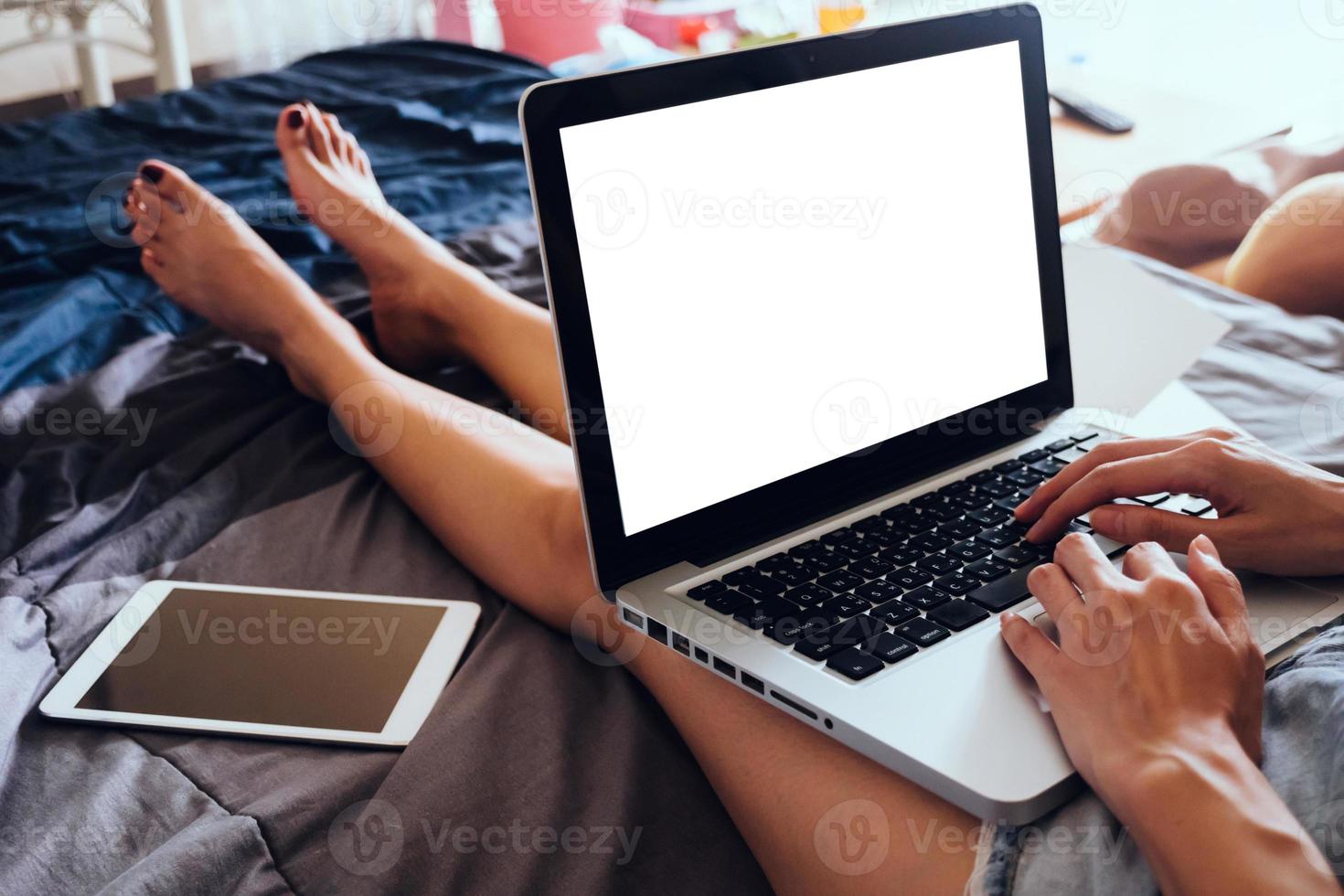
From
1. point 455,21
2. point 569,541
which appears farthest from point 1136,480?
point 455,21

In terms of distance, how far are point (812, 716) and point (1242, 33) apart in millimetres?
1903

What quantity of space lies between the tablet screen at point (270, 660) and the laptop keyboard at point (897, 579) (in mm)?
219

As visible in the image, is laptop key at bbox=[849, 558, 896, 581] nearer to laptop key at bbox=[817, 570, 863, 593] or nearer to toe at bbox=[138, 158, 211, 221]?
laptop key at bbox=[817, 570, 863, 593]

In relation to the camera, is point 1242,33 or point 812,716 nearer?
point 812,716

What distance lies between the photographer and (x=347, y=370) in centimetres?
97

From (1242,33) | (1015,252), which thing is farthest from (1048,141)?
(1242,33)

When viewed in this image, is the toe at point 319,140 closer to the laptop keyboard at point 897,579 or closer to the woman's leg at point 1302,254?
the laptop keyboard at point 897,579

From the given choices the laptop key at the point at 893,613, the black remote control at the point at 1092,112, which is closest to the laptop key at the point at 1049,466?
the laptop key at the point at 893,613

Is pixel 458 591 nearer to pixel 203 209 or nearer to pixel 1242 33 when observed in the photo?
pixel 203 209

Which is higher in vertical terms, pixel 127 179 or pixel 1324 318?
pixel 127 179

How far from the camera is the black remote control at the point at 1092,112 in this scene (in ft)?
5.73

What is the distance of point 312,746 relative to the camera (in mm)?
643

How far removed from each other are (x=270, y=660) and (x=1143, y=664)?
1.72ft

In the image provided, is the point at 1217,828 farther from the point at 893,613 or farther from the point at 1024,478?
the point at 1024,478
